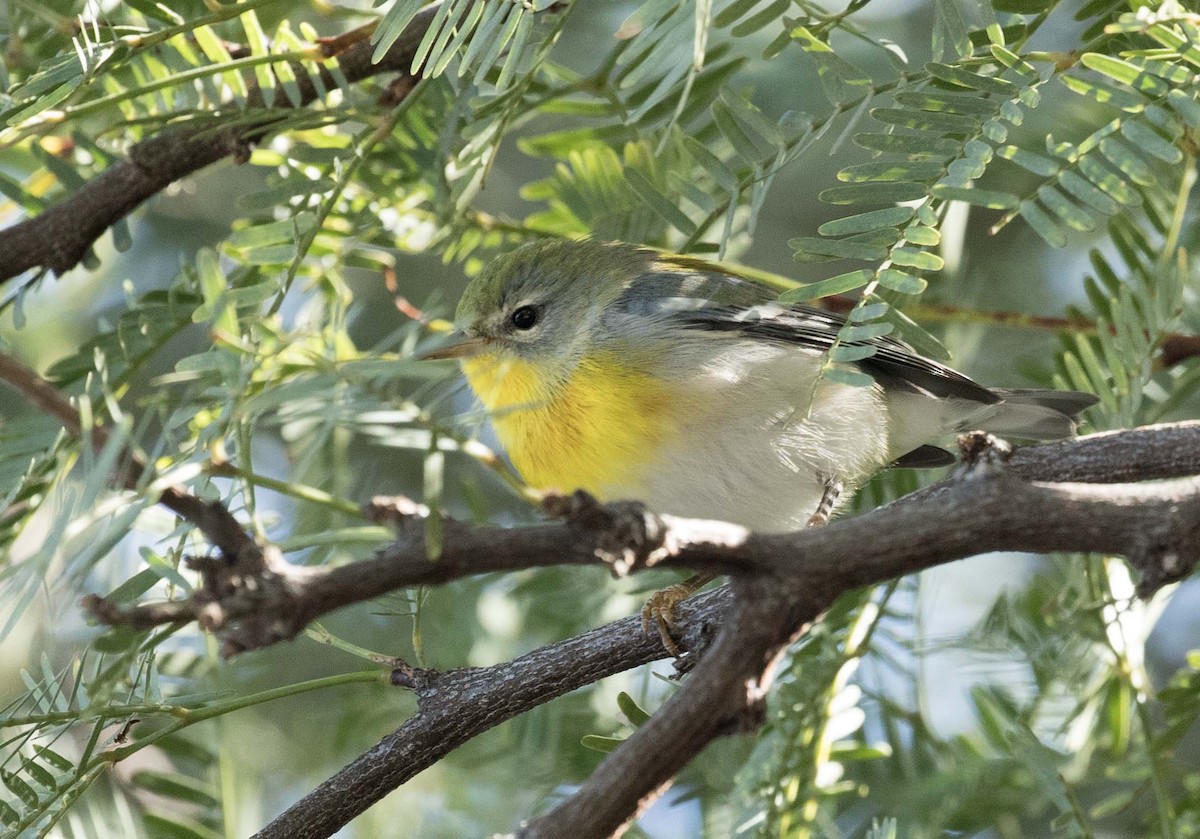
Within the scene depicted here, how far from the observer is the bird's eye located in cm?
316

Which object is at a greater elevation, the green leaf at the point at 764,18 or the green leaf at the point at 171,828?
the green leaf at the point at 764,18

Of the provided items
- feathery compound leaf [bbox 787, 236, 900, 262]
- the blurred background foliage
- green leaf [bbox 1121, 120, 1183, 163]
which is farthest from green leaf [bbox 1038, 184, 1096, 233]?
feathery compound leaf [bbox 787, 236, 900, 262]

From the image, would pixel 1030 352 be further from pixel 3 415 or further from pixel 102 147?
pixel 3 415

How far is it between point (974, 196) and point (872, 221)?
133mm

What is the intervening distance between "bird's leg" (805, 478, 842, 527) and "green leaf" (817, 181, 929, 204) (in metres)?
1.22

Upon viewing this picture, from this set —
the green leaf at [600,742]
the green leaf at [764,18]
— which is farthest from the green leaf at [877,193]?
the green leaf at [600,742]

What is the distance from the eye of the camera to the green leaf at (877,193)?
163cm

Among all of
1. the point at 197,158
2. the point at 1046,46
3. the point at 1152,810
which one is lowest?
the point at 1152,810

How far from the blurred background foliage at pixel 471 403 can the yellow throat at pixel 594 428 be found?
137 mm

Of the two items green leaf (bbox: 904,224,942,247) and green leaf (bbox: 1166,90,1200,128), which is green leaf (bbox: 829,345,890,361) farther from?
green leaf (bbox: 1166,90,1200,128)

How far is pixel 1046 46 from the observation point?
366 centimetres

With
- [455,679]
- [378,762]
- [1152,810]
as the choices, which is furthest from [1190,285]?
[378,762]

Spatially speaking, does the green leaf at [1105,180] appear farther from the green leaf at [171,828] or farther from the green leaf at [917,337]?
the green leaf at [171,828]

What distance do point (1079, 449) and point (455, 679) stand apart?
1086 mm
